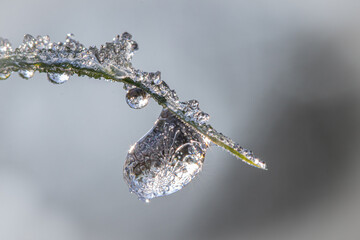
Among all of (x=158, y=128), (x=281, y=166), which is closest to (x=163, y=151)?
(x=158, y=128)

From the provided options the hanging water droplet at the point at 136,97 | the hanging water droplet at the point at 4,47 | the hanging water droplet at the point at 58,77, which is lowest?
the hanging water droplet at the point at 58,77

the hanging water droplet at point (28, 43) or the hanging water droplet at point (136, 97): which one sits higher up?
the hanging water droplet at point (136, 97)

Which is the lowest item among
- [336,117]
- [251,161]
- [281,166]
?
[251,161]

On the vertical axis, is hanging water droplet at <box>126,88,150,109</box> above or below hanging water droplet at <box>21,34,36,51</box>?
above

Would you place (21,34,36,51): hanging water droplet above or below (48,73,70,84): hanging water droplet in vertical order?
above

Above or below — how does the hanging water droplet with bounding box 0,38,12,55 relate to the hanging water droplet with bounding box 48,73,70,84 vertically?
above

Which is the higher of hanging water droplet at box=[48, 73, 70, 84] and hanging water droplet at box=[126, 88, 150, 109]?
hanging water droplet at box=[126, 88, 150, 109]

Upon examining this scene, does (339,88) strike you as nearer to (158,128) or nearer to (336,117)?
(336,117)

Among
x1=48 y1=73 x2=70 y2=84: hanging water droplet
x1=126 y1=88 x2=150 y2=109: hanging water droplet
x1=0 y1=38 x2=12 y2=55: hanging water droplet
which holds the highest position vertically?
x1=126 y1=88 x2=150 y2=109: hanging water droplet
